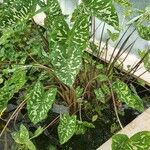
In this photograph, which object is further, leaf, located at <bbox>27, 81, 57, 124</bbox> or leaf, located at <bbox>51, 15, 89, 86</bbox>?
leaf, located at <bbox>27, 81, 57, 124</bbox>

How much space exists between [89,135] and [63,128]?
22cm

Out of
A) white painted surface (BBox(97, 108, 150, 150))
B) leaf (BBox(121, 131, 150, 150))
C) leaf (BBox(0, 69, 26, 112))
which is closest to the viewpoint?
leaf (BBox(121, 131, 150, 150))

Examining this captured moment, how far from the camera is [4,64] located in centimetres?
151

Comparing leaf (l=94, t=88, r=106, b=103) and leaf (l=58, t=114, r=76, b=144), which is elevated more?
leaf (l=58, t=114, r=76, b=144)

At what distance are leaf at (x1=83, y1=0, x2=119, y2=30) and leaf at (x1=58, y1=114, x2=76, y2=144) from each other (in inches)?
13.6

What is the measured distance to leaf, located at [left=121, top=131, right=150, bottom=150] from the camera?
0.95 meters

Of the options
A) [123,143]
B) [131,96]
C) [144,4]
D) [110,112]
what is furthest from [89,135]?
[144,4]

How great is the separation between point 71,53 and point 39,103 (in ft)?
0.75

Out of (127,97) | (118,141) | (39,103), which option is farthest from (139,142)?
(39,103)

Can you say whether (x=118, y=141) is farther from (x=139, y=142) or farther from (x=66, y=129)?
(x=66, y=129)

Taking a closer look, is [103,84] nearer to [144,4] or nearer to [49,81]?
[49,81]

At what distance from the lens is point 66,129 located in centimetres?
112

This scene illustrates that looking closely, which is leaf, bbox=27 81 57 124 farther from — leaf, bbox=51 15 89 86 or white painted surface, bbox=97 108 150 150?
white painted surface, bbox=97 108 150 150

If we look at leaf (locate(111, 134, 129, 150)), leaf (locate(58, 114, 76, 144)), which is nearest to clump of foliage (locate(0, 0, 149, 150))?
leaf (locate(58, 114, 76, 144))
